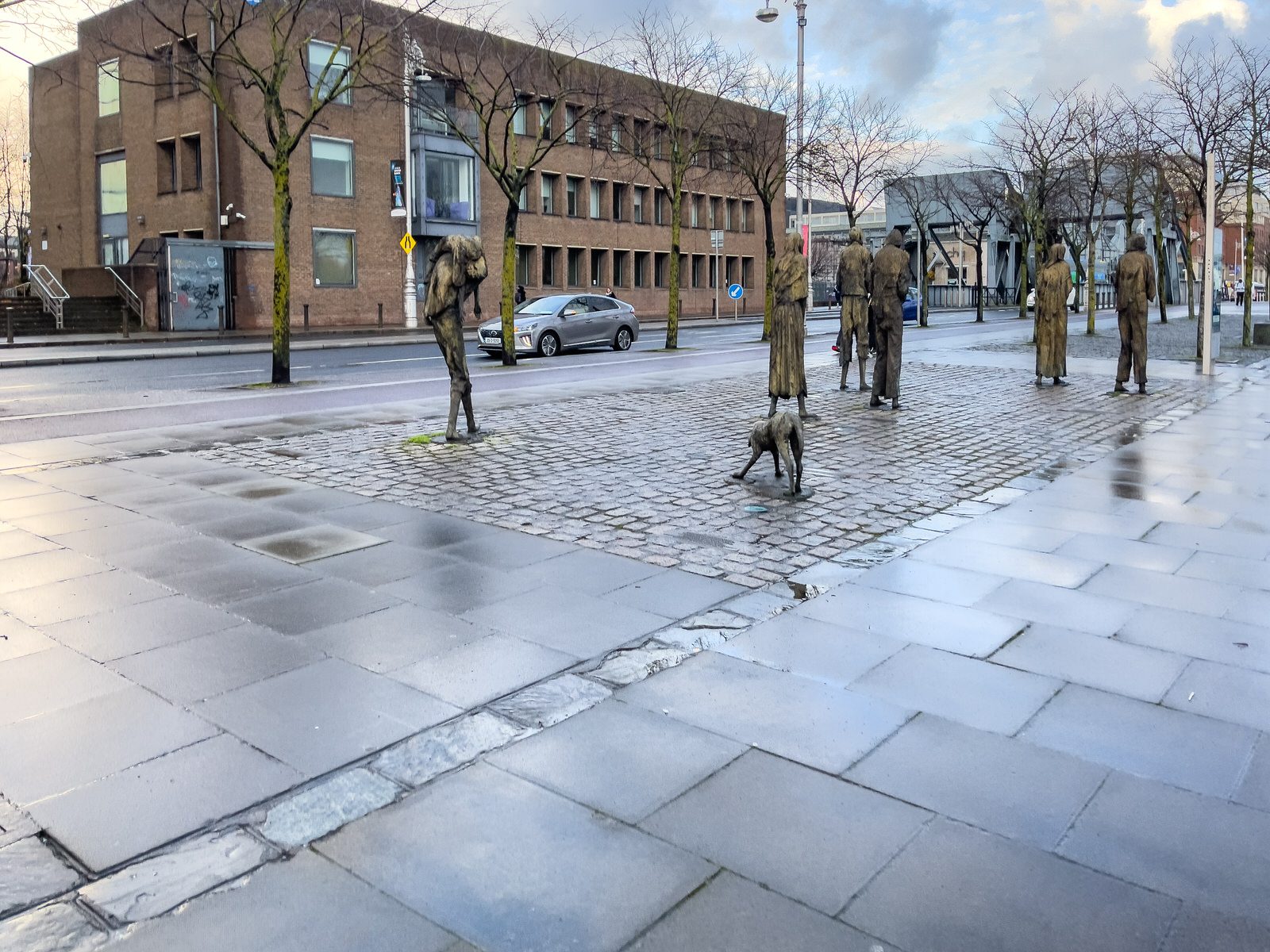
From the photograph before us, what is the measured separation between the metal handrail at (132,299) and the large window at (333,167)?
7192mm

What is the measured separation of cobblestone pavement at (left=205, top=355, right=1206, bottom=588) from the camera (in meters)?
7.30

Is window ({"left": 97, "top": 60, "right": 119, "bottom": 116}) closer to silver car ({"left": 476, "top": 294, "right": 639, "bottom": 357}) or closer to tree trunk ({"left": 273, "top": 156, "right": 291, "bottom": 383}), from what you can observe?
silver car ({"left": 476, "top": 294, "right": 639, "bottom": 357})

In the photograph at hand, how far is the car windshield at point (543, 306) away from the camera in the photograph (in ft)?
90.6

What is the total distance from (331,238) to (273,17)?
21206 mm

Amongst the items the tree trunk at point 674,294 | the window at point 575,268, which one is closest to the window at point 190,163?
the window at point 575,268

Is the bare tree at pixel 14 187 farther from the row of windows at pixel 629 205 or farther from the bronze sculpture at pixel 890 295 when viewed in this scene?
the bronze sculpture at pixel 890 295

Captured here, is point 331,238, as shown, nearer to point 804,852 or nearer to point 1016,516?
point 1016,516

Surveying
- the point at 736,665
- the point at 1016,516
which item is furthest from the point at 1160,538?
the point at 736,665

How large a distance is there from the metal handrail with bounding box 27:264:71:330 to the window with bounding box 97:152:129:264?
3.50 meters

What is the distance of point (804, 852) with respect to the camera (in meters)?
3.20

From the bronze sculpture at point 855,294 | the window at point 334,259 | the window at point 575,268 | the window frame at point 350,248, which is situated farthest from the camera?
the window at point 575,268

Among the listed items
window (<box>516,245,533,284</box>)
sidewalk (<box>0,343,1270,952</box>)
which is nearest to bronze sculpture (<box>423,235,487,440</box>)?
sidewalk (<box>0,343,1270,952</box>)

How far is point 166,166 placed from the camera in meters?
41.7

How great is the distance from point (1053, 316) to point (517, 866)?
52.4 feet
